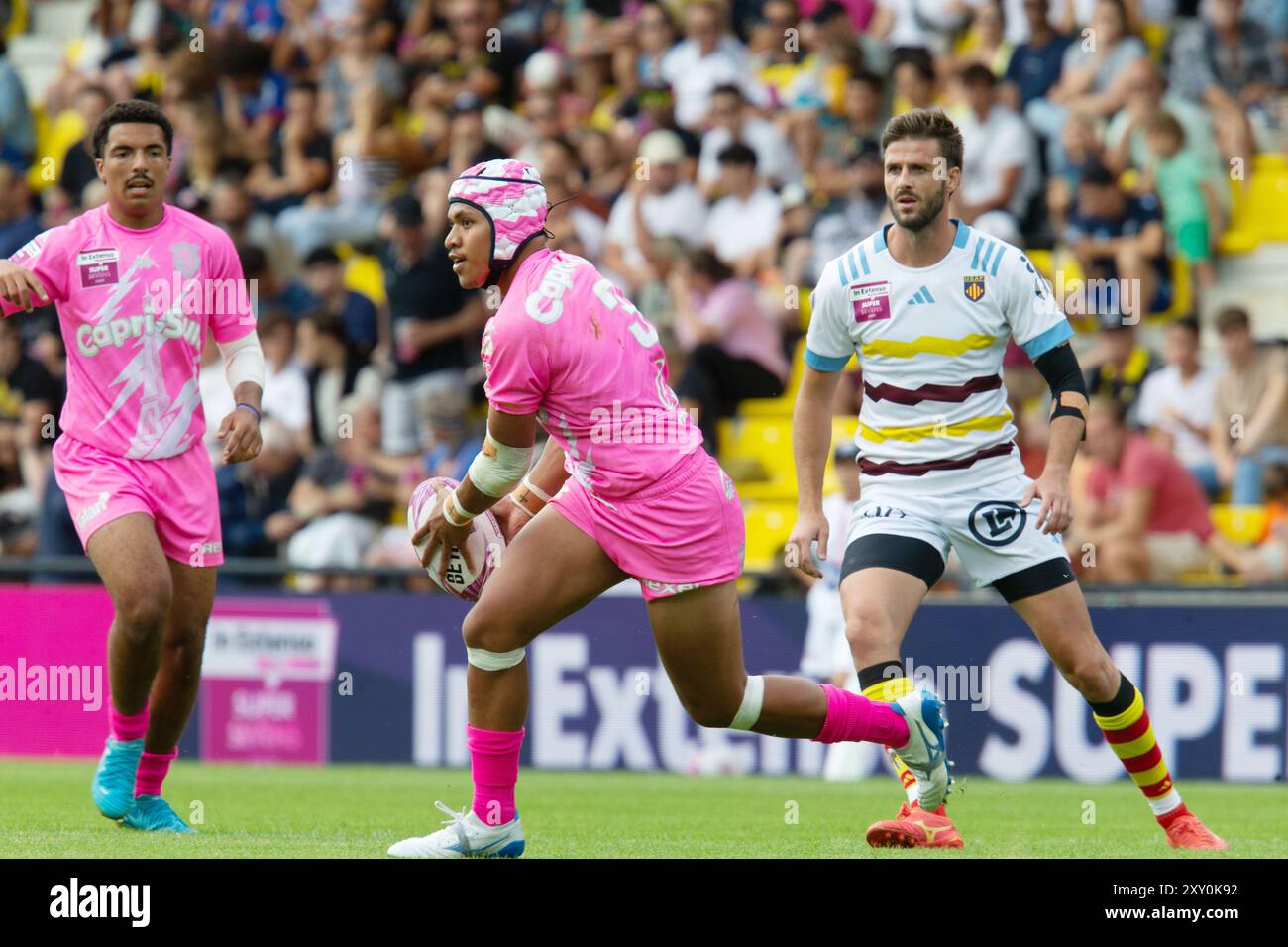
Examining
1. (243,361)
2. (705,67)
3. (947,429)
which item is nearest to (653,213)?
(705,67)

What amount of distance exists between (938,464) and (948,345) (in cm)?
46

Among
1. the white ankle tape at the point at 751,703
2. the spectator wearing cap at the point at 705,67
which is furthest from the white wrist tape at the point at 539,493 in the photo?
the spectator wearing cap at the point at 705,67

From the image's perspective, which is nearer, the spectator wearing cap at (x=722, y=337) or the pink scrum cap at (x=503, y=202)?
the pink scrum cap at (x=503, y=202)

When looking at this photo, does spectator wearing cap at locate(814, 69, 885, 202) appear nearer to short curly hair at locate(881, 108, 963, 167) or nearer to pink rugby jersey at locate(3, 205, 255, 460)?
short curly hair at locate(881, 108, 963, 167)

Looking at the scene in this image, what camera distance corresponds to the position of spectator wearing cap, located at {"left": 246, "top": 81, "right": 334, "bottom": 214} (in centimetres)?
1808

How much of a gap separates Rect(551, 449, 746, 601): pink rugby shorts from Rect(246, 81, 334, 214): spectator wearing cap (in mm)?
11478

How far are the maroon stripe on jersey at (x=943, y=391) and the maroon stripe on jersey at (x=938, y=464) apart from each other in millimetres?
225

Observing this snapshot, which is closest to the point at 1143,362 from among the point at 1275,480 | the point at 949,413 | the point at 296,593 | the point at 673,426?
the point at 1275,480

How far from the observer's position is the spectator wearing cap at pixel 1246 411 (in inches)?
547

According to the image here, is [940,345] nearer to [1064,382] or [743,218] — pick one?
[1064,382]

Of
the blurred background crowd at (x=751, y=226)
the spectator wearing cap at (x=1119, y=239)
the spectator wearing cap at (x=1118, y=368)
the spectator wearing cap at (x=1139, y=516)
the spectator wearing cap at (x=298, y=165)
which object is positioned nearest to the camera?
the spectator wearing cap at (x=1139, y=516)

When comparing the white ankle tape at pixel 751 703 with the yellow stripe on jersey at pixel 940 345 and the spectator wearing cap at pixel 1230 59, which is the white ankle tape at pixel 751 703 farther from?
the spectator wearing cap at pixel 1230 59

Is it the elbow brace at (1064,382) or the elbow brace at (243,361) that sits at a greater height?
the elbow brace at (243,361)

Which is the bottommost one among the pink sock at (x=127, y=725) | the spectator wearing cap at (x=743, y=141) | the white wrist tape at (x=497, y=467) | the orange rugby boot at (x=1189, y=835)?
the orange rugby boot at (x=1189, y=835)
